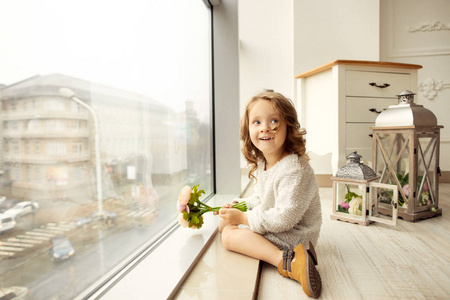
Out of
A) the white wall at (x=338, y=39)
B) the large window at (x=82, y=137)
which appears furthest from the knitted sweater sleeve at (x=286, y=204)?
the white wall at (x=338, y=39)

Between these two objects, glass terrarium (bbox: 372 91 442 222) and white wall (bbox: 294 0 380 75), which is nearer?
glass terrarium (bbox: 372 91 442 222)

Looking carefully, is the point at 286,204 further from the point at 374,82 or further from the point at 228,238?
the point at 374,82

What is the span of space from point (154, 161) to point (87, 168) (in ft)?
1.36

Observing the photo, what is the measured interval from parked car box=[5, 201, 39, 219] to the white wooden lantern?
1335 mm

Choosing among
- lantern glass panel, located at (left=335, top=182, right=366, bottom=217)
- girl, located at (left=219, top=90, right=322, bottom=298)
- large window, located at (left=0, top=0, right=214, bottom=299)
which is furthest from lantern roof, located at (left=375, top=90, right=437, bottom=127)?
large window, located at (left=0, top=0, right=214, bottom=299)

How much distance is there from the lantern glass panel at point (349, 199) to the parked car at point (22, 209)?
1375mm

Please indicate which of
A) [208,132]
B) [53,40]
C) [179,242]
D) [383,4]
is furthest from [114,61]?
[383,4]

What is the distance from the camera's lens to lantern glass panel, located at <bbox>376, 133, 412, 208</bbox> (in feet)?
5.03

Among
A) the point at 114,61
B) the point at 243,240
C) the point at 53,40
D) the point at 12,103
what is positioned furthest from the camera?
the point at 243,240

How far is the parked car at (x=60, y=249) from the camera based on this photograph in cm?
57

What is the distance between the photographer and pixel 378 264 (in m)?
1.01

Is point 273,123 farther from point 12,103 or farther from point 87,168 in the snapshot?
point 12,103

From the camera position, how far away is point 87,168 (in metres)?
0.70

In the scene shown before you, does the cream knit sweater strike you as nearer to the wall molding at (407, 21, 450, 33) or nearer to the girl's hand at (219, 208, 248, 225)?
the girl's hand at (219, 208, 248, 225)
